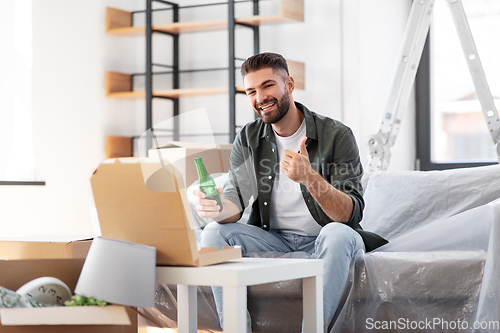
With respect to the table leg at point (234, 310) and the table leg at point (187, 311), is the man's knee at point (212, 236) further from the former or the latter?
the table leg at point (234, 310)

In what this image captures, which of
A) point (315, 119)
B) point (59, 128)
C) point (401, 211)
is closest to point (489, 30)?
point (401, 211)

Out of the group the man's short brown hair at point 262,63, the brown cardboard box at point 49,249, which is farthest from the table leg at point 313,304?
the man's short brown hair at point 262,63

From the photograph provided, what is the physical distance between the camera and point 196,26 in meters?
3.41

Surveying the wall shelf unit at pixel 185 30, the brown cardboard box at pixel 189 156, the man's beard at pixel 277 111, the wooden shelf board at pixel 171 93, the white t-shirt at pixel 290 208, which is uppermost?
the wall shelf unit at pixel 185 30

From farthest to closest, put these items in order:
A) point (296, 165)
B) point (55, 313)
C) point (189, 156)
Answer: point (296, 165) < point (189, 156) < point (55, 313)

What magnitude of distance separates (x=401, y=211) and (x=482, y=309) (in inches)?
22.6

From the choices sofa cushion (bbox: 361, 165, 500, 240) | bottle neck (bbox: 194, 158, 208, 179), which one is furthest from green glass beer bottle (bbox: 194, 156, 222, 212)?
sofa cushion (bbox: 361, 165, 500, 240)

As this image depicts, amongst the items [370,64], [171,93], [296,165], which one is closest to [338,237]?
[296,165]

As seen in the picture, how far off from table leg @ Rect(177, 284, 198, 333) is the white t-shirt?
0.48 metres

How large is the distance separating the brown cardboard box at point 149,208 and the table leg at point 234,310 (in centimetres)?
8

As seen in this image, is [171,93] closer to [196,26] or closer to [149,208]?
[196,26]

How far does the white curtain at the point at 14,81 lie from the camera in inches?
133

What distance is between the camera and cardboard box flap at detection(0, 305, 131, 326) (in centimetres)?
92

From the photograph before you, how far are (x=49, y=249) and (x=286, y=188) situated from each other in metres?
0.66
